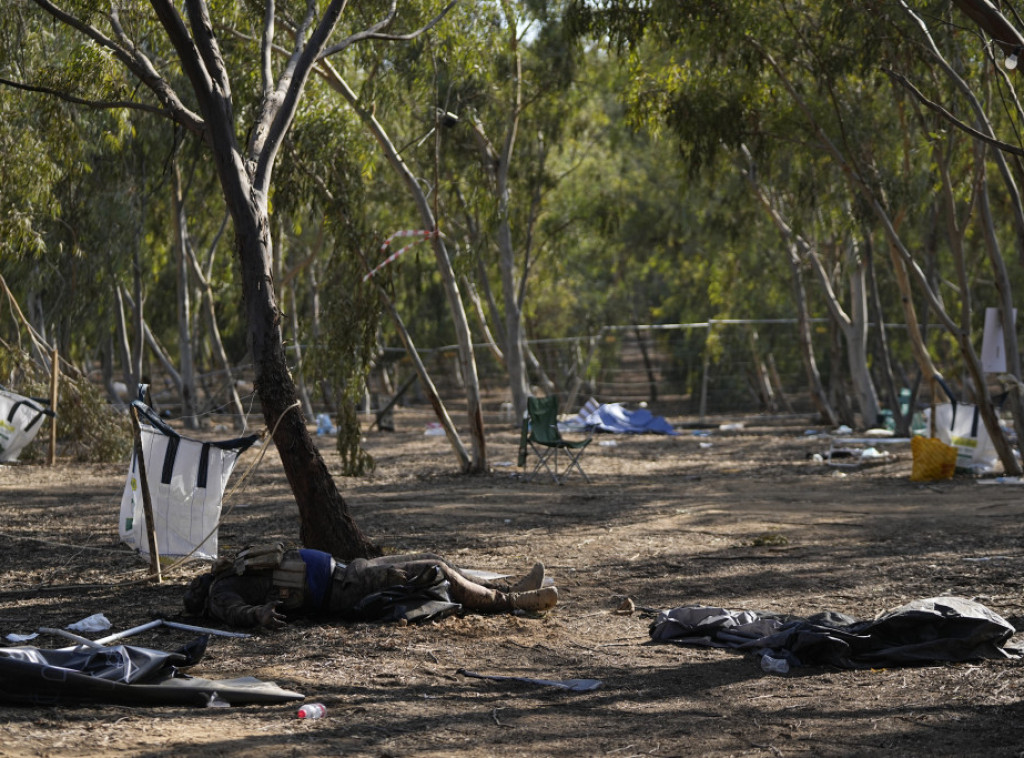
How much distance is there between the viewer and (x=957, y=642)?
5.11m

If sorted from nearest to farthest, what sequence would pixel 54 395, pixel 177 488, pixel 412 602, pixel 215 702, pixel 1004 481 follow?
1. pixel 215 702
2. pixel 412 602
3. pixel 177 488
4. pixel 1004 481
5. pixel 54 395

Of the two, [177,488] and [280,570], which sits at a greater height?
[177,488]

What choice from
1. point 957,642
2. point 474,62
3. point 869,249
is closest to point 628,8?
point 474,62

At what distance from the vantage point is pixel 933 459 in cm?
1252

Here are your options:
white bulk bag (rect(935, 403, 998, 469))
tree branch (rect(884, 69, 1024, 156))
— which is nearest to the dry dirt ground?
white bulk bag (rect(935, 403, 998, 469))

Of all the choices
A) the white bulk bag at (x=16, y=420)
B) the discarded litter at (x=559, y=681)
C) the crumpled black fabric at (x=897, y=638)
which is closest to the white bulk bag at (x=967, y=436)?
the crumpled black fabric at (x=897, y=638)

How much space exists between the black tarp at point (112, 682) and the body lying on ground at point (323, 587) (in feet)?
3.85

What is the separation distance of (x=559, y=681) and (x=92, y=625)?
239cm

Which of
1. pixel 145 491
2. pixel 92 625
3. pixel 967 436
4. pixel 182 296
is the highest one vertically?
pixel 182 296

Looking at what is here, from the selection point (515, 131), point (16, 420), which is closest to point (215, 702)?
point (16, 420)

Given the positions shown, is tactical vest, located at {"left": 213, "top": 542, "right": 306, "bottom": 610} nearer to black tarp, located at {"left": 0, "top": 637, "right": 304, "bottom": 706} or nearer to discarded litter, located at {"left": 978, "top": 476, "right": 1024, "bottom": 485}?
black tarp, located at {"left": 0, "top": 637, "right": 304, "bottom": 706}

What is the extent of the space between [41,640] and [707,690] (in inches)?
121

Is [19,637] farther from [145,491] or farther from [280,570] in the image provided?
[145,491]

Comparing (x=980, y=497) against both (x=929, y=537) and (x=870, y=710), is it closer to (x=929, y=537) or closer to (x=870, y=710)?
(x=929, y=537)
